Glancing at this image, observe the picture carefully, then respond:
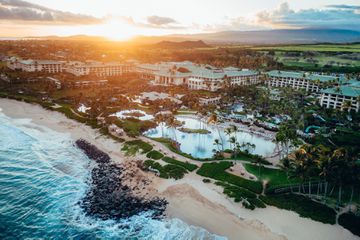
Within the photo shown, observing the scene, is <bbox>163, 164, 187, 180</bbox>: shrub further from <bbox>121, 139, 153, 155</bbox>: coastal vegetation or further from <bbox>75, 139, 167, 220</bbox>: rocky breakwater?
<bbox>121, 139, 153, 155</bbox>: coastal vegetation

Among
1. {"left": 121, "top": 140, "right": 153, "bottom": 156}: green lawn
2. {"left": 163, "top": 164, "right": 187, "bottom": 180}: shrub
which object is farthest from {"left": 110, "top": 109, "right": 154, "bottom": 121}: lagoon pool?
{"left": 163, "top": 164, "right": 187, "bottom": 180}: shrub

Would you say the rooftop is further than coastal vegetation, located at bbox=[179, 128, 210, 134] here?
Yes

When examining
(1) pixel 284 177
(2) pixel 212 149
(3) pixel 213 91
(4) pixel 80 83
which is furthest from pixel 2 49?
(1) pixel 284 177

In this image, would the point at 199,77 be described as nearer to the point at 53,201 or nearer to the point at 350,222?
the point at 53,201

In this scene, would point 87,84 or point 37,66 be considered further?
point 37,66

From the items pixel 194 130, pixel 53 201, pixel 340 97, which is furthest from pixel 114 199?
pixel 340 97
